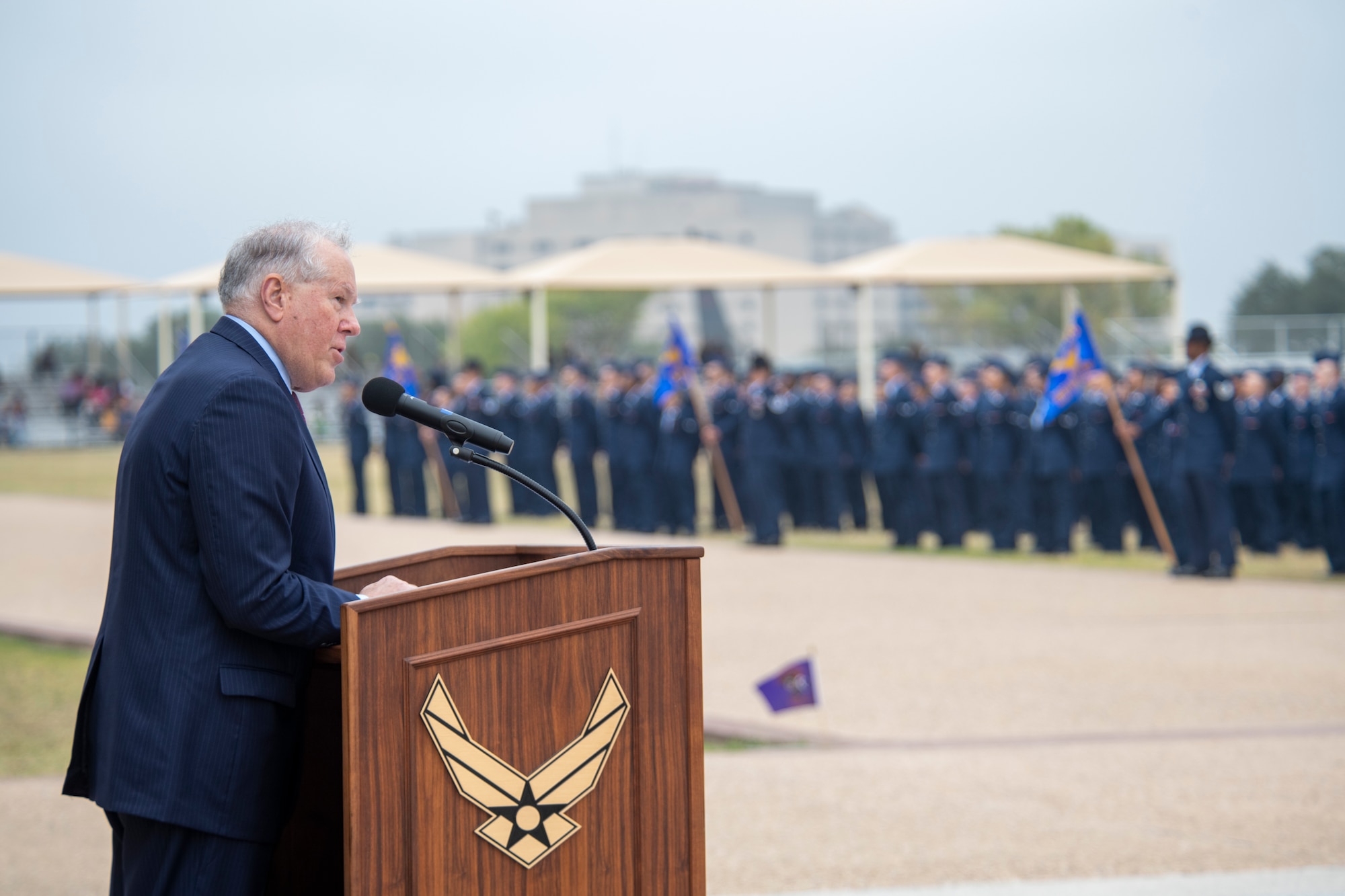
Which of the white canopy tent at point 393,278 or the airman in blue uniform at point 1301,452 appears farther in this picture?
the white canopy tent at point 393,278

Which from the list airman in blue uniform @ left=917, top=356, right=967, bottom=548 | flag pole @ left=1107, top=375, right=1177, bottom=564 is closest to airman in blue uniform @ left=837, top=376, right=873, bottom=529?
airman in blue uniform @ left=917, top=356, right=967, bottom=548

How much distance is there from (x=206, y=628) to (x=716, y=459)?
1436 centimetres

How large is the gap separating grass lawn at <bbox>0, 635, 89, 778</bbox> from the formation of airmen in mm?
7726

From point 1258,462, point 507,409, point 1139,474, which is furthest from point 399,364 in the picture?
point 1258,462

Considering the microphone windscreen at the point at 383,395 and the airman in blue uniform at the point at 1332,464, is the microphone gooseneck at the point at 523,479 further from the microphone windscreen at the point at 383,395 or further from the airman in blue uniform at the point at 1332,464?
the airman in blue uniform at the point at 1332,464

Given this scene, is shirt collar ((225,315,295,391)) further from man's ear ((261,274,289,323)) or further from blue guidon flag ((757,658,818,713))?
blue guidon flag ((757,658,818,713))

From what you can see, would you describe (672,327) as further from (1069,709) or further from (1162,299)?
(1162,299)

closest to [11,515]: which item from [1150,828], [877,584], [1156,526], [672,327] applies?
[672,327]

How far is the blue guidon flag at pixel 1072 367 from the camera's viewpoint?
1313 cm

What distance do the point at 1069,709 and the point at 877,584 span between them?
464 cm

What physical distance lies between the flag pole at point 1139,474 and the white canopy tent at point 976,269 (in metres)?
4.57

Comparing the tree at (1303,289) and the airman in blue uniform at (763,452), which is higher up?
the tree at (1303,289)

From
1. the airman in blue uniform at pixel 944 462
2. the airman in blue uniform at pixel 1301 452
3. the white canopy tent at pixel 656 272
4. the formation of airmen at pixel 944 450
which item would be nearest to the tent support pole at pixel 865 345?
the white canopy tent at pixel 656 272

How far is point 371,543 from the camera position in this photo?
14.4 m
